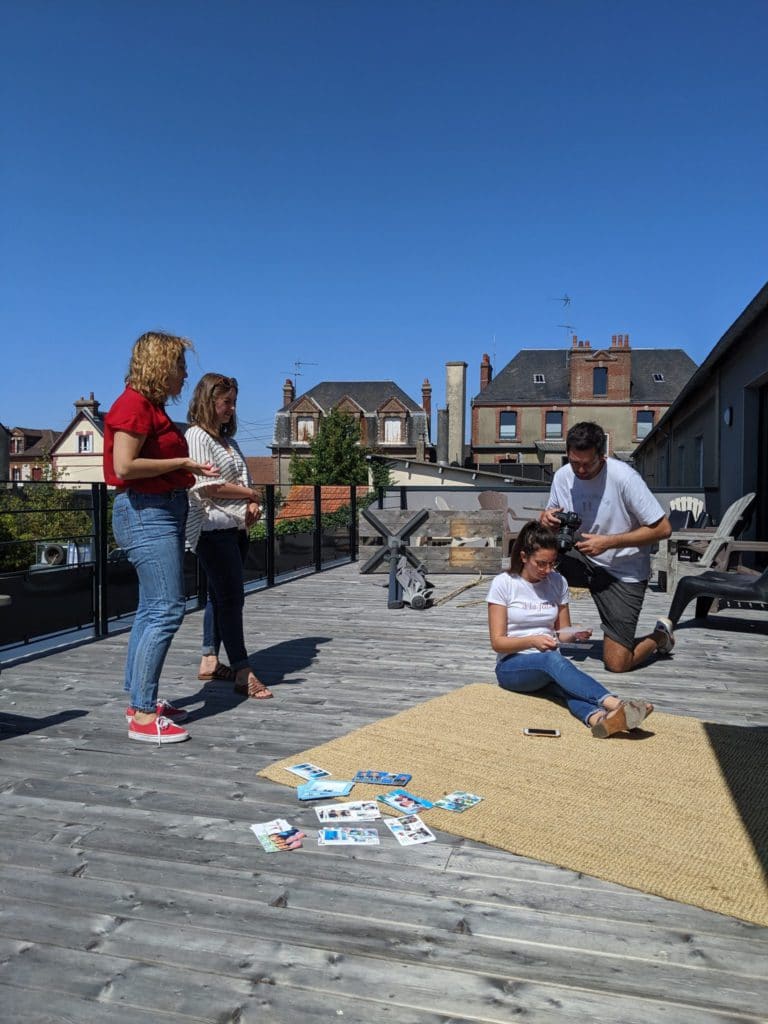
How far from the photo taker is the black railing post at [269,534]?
29.1 ft

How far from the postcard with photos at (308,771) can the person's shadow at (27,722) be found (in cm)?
135

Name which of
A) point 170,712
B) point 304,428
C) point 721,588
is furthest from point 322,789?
point 304,428

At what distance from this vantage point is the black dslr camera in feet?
15.2

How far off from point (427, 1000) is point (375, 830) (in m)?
0.87

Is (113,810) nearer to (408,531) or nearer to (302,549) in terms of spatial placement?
(408,531)

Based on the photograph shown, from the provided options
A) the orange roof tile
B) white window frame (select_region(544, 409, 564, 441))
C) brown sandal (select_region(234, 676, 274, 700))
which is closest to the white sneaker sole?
brown sandal (select_region(234, 676, 274, 700))

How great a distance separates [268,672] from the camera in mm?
4961

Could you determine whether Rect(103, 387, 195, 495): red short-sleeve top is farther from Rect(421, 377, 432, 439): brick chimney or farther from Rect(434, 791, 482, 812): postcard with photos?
Rect(421, 377, 432, 439): brick chimney

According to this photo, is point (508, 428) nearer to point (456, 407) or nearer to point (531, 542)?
point (456, 407)

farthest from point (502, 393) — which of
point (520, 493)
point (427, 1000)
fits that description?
point (427, 1000)

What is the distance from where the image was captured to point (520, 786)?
296 centimetres

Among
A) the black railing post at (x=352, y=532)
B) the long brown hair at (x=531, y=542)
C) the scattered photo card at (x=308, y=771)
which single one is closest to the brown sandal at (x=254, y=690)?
the scattered photo card at (x=308, y=771)

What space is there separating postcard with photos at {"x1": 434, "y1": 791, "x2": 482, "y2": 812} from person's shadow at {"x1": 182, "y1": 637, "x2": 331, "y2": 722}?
154 centimetres

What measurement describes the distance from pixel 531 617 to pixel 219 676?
1.82 m
